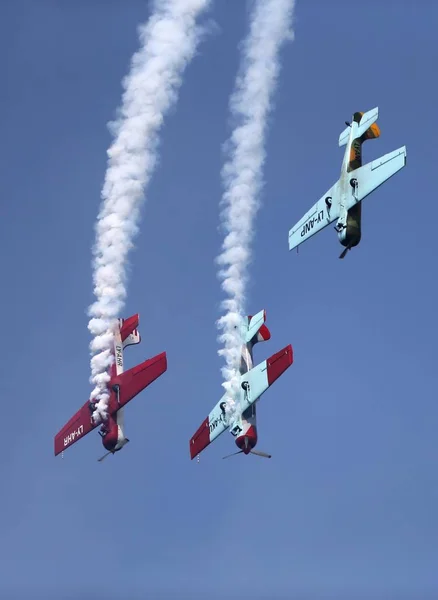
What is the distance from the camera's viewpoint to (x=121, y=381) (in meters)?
74.4

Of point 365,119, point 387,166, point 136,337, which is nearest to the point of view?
point 387,166

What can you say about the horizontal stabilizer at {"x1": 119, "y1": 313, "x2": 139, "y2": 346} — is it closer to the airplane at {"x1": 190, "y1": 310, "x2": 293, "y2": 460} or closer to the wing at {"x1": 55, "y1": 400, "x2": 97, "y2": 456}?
the wing at {"x1": 55, "y1": 400, "x2": 97, "y2": 456}

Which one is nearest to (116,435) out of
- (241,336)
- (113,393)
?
(113,393)

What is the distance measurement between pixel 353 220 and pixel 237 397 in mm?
10076

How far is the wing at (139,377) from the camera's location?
73.6 metres

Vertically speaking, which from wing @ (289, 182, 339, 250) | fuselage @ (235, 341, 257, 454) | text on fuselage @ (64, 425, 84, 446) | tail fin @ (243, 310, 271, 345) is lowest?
fuselage @ (235, 341, 257, 454)

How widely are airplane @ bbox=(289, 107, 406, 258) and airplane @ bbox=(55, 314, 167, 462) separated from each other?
8797 mm

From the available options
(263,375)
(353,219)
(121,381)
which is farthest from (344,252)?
(121,381)

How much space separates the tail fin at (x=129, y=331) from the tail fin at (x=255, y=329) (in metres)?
5.58

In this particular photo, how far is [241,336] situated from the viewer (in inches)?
2906

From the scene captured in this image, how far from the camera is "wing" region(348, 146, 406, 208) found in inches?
2576

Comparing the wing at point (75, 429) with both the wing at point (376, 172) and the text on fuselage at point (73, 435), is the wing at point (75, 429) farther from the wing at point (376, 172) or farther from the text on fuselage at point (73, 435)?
the wing at point (376, 172)

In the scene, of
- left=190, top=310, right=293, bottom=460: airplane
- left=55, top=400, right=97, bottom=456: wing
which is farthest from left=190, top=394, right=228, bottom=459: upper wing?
left=55, top=400, right=97, bottom=456: wing

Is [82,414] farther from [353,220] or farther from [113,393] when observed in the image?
[353,220]
